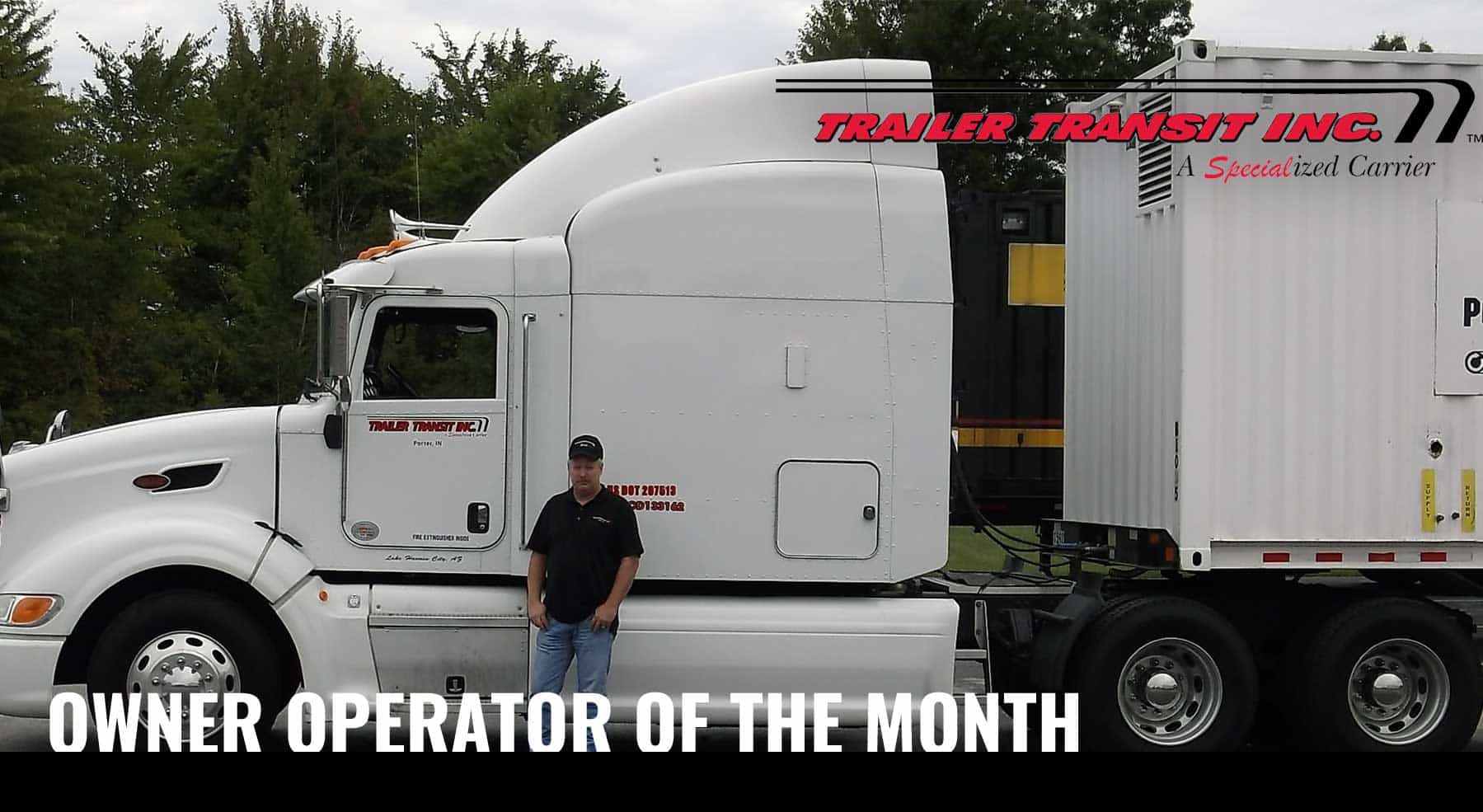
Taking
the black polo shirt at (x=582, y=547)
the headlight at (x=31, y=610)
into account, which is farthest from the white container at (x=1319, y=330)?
the headlight at (x=31, y=610)

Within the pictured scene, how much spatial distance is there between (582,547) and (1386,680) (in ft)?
14.6

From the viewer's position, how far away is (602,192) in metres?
9.03

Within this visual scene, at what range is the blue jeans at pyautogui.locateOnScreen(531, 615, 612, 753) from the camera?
8.33 metres

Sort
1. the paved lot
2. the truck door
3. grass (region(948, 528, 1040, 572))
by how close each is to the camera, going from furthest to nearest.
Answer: grass (region(948, 528, 1040, 572)), the paved lot, the truck door

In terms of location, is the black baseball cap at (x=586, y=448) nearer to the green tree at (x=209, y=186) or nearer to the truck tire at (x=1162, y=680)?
the truck tire at (x=1162, y=680)

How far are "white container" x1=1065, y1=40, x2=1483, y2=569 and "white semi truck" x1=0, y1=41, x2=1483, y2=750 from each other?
22 millimetres

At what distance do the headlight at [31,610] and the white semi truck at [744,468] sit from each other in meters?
0.01

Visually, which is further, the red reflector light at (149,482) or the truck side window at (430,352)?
the truck side window at (430,352)

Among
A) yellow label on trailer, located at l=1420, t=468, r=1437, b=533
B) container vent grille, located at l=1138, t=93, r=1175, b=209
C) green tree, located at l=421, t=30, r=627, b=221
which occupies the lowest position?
yellow label on trailer, located at l=1420, t=468, r=1437, b=533

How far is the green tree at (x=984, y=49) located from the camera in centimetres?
3191

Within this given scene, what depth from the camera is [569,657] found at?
8438 millimetres

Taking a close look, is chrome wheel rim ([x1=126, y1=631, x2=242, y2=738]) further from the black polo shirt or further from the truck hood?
the black polo shirt

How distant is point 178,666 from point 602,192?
129 inches

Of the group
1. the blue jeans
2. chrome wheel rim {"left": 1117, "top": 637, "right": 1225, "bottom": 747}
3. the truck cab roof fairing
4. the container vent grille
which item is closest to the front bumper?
the blue jeans
